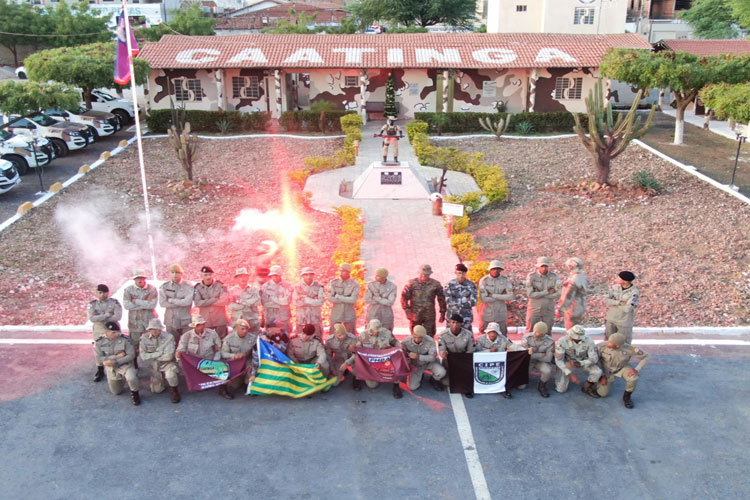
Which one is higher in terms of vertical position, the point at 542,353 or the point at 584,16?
the point at 584,16

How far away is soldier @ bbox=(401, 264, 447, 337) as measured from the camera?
9.81 m

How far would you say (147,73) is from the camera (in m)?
28.7

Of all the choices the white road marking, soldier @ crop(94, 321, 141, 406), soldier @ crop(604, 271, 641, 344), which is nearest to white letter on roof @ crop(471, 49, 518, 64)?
soldier @ crop(604, 271, 641, 344)

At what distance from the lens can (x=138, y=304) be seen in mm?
9414

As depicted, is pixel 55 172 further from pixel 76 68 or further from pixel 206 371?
pixel 206 371

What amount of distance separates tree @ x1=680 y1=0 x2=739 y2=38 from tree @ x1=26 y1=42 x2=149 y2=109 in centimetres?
3750

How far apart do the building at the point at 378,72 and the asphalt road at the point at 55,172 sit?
4.36 metres

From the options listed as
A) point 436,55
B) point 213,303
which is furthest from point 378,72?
point 213,303

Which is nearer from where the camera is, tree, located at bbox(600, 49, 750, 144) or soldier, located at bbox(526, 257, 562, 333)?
soldier, located at bbox(526, 257, 562, 333)

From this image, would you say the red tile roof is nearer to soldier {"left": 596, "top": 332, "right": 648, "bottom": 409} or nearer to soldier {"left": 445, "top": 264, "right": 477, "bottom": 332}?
soldier {"left": 445, "top": 264, "right": 477, "bottom": 332}

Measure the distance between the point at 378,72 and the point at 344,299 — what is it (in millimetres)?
23162

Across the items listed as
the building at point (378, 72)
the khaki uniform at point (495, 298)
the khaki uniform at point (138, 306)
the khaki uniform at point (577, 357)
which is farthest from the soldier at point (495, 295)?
the building at point (378, 72)

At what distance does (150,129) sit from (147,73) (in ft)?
8.18

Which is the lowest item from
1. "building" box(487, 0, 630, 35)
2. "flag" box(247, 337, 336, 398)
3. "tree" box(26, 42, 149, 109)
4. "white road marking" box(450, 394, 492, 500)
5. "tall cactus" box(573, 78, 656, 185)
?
"white road marking" box(450, 394, 492, 500)
